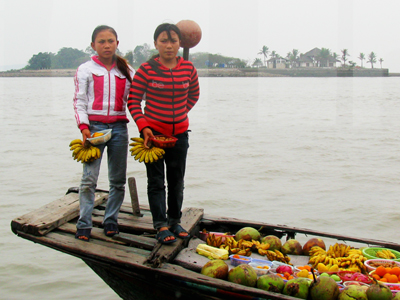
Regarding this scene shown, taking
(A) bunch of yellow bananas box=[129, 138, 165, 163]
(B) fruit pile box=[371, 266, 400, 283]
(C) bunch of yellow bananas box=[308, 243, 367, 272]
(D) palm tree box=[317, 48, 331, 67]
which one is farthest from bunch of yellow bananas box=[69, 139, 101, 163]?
(D) palm tree box=[317, 48, 331, 67]

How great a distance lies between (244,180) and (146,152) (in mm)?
5954

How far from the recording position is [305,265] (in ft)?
11.0

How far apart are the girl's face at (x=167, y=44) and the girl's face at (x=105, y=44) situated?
15.5 inches

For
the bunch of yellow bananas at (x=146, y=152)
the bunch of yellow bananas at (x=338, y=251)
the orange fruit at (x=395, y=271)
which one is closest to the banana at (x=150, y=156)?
the bunch of yellow bananas at (x=146, y=152)

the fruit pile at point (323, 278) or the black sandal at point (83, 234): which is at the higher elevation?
the black sandal at point (83, 234)

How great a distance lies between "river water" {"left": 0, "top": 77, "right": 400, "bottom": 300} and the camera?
5.34 meters

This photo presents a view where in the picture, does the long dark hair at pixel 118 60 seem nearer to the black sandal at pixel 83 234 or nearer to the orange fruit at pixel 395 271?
the black sandal at pixel 83 234

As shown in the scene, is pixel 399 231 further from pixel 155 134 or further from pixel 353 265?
pixel 155 134

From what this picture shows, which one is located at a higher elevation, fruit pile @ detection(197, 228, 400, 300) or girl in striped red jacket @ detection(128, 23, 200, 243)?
girl in striped red jacket @ detection(128, 23, 200, 243)

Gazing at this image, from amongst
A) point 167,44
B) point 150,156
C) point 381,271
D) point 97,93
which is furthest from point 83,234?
point 381,271

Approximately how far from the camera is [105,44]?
11.2ft

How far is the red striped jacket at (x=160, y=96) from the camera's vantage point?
128 inches

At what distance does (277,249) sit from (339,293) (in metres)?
0.85

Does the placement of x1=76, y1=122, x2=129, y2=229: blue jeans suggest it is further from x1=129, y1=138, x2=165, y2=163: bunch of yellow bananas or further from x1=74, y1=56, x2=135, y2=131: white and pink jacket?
x1=129, y1=138, x2=165, y2=163: bunch of yellow bananas
